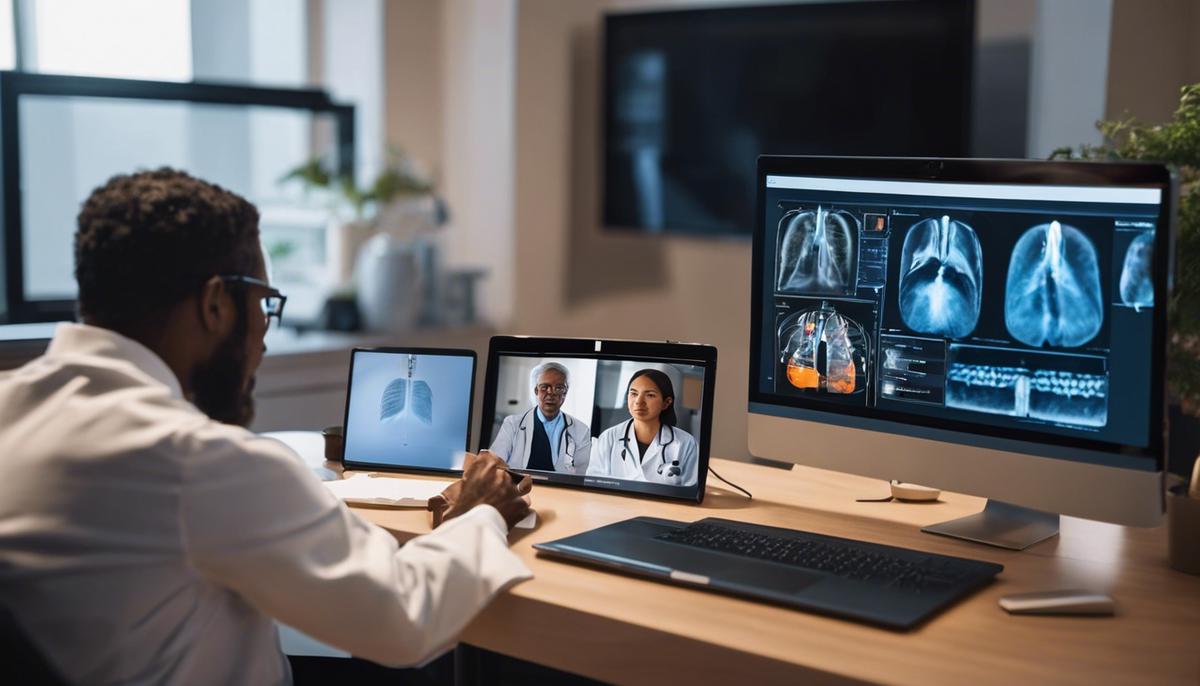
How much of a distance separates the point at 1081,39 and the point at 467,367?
1.95m

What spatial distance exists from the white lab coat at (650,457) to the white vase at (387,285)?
1937mm

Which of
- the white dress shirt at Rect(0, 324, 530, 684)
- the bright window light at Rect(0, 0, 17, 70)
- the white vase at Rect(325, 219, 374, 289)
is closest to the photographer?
the white dress shirt at Rect(0, 324, 530, 684)

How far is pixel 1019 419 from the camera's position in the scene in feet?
4.55

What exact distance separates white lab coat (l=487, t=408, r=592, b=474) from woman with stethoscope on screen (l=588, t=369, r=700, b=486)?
33 mm

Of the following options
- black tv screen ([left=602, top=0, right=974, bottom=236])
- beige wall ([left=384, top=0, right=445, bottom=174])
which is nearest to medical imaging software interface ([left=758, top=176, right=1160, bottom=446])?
black tv screen ([left=602, top=0, right=974, bottom=236])

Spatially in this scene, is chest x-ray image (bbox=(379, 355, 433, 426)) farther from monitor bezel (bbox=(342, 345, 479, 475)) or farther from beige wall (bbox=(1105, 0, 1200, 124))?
beige wall (bbox=(1105, 0, 1200, 124))

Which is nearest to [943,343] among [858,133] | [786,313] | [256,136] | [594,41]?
[786,313]

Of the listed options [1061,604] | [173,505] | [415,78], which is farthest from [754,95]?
[173,505]

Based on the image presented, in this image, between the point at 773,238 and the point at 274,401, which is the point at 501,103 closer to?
the point at 274,401

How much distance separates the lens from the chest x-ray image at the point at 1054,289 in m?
1.32

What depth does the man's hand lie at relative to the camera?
1.43 m

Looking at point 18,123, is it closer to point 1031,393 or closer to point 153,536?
point 153,536

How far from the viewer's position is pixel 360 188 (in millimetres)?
3631

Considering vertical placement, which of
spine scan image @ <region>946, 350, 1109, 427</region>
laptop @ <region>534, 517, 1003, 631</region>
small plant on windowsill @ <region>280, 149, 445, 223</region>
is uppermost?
small plant on windowsill @ <region>280, 149, 445, 223</region>
